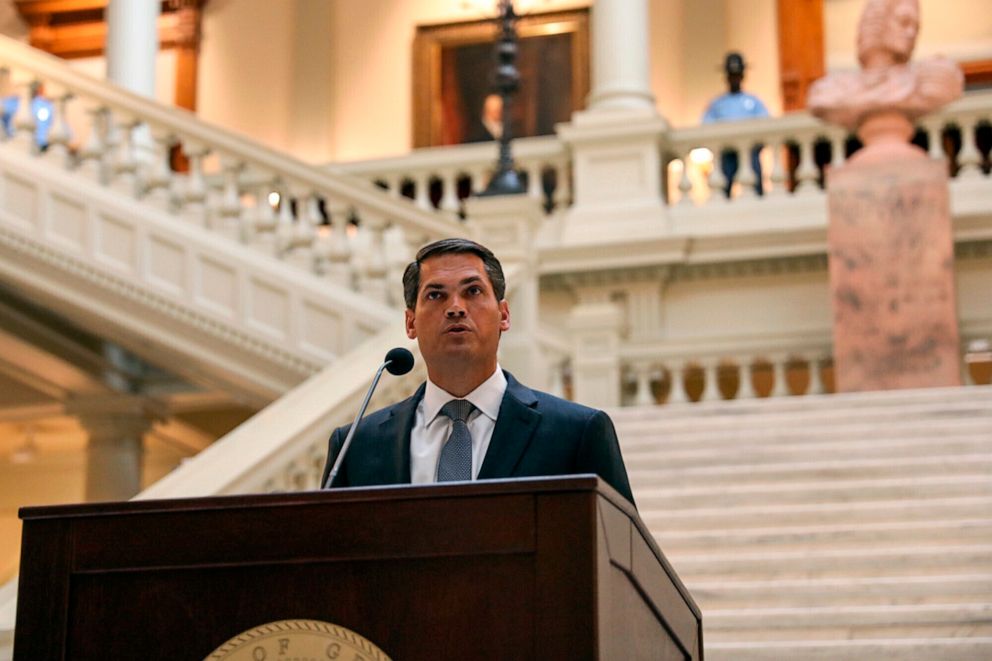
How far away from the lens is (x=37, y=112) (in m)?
10.5

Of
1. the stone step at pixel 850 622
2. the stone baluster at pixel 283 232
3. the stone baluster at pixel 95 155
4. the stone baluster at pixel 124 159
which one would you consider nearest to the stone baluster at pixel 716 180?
the stone baluster at pixel 283 232

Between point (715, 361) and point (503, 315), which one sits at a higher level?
point (715, 361)

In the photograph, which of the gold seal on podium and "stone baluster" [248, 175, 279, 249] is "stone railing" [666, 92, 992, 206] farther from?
the gold seal on podium

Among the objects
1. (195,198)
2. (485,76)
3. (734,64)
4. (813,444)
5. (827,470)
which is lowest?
(827,470)

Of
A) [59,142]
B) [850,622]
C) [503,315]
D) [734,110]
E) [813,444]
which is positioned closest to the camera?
[503,315]

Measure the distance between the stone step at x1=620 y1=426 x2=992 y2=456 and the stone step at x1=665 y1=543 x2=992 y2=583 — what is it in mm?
1132

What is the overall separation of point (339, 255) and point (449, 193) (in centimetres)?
306

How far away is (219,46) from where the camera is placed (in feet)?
54.0

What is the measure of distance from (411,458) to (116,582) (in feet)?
2.46

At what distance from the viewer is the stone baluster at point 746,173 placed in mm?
11680

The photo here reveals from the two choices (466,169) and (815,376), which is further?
(466,169)

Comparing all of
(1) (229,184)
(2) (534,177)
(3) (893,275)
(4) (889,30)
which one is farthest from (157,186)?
(4) (889,30)

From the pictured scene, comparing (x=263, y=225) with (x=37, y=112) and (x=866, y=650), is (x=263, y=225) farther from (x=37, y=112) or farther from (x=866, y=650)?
(x=866, y=650)

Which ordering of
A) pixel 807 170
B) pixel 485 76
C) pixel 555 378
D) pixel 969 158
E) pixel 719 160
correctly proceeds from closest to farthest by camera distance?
1. pixel 555 378
2. pixel 969 158
3. pixel 807 170
4. pixel 719 160
5. pixel 485 76
